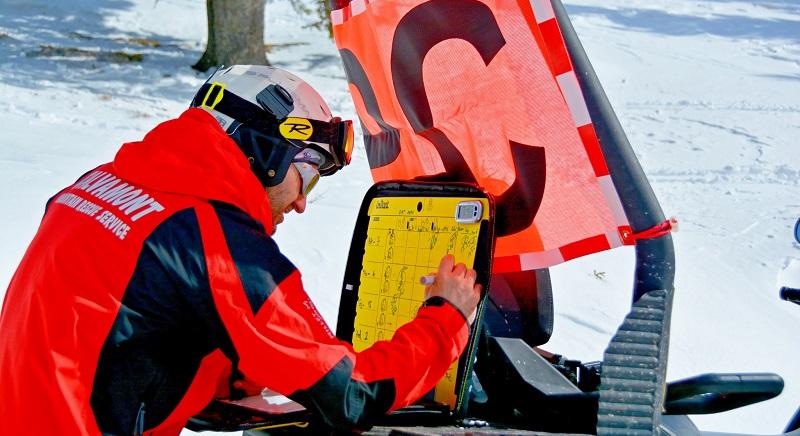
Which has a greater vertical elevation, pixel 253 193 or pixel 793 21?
pixel 793 21

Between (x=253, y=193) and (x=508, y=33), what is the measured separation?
79cm

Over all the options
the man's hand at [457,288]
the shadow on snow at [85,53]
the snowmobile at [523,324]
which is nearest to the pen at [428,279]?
the man's hand at [457,288]

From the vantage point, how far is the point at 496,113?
2.55 metres

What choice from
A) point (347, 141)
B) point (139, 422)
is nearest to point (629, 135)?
point (347, 141)

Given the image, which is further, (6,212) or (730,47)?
(730,47)

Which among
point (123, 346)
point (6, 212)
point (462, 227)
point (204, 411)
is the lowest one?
point (6, 212)

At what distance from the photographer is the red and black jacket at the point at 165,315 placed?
1979mm

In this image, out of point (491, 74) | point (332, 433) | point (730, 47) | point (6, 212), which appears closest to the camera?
point (332, 433)

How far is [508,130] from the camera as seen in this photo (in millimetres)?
2533

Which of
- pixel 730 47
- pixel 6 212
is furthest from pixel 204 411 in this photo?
pixel 730 47

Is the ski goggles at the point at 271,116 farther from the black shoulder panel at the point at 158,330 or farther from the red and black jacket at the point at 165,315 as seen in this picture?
the black shoulder panel at the point at 158,330

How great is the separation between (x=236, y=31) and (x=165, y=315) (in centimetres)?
1031

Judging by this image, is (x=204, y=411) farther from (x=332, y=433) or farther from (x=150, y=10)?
(x=150, y=10)

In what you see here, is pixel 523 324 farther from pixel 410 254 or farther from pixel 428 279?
pixel 428 279
